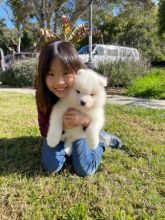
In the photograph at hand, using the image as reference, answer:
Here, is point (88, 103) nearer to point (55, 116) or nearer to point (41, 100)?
point (55, 116)

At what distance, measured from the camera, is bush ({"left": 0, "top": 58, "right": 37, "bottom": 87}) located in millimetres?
13977

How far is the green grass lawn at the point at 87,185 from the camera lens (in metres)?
3.05

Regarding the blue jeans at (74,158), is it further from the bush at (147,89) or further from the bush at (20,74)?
the bush at (20,74)

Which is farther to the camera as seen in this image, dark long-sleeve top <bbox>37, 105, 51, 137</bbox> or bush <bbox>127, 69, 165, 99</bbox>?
bush <bbox>127, 69, 165, 99</bbox>

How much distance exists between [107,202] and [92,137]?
0.58 m

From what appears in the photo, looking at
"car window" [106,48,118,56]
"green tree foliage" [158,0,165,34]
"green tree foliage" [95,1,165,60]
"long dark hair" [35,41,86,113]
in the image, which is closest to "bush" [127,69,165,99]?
"car window" [106,48,118,56]

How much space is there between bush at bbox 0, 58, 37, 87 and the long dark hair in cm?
1020

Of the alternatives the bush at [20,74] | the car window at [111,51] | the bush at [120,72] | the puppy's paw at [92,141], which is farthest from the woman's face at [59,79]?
the car window at [111,51]

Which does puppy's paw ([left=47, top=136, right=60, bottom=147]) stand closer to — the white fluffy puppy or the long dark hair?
the white fluffy puppy

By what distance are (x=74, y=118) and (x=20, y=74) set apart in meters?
11.1

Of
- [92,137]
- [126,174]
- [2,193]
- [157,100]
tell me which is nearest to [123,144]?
[126,174]

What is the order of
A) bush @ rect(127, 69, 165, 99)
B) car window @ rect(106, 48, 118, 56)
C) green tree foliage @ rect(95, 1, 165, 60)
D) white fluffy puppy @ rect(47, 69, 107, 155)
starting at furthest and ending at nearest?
green tree foliage @ rect(95, 1, 165, 60)
car window @ rect(106, 48, 118, 56)
bush @ rect(127, 69, 165, 99)
white fluffy puppy @ rect(47, 69, 107, 155)

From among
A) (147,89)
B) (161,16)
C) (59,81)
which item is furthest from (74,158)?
(161,16)

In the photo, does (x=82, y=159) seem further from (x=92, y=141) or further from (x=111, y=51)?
(x=111, y=51)
